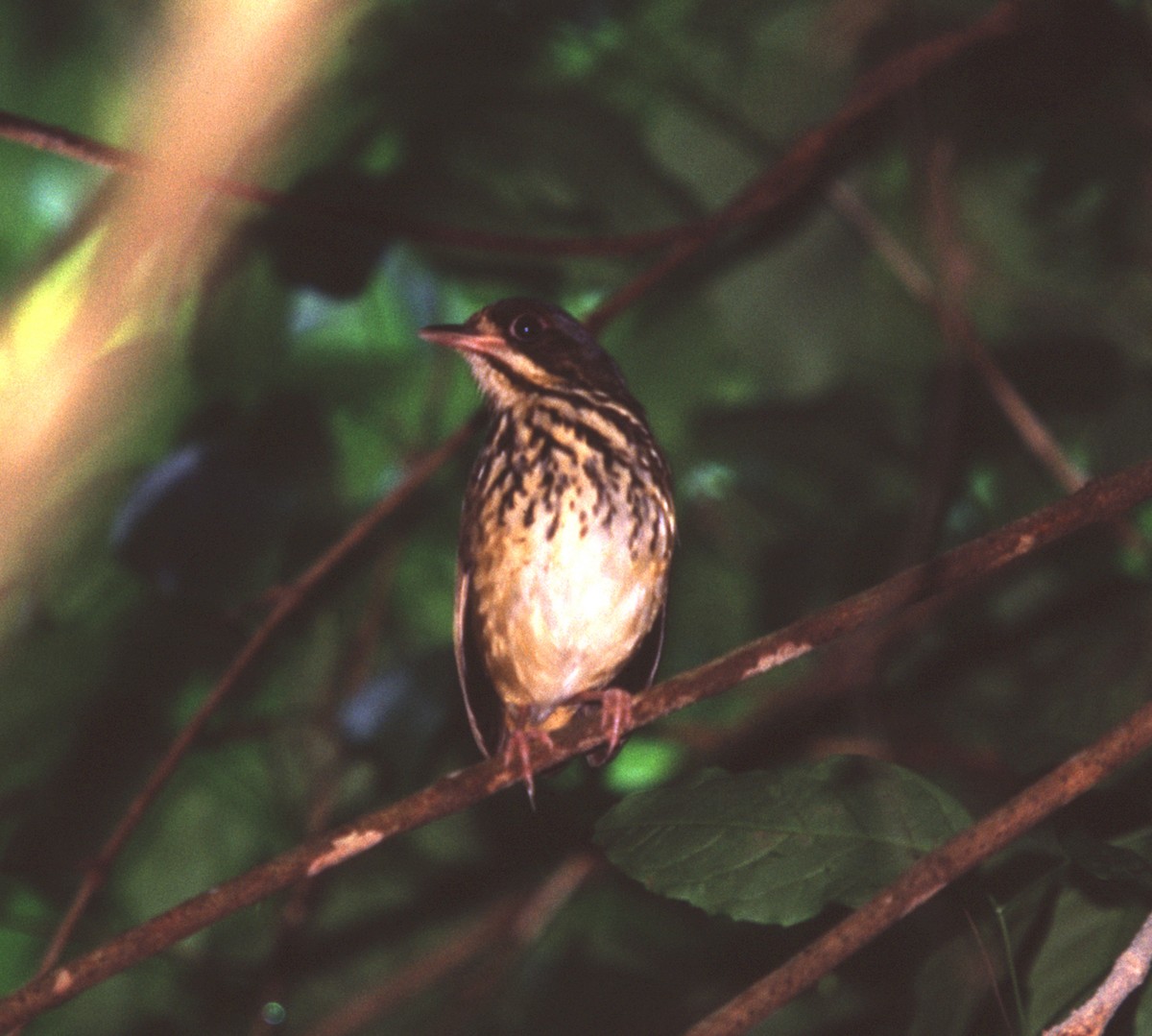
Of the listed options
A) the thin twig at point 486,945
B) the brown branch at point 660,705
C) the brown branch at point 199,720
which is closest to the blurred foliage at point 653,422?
the thin twig at point 486,945

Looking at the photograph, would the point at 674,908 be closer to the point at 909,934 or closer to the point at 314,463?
the point at 909,934

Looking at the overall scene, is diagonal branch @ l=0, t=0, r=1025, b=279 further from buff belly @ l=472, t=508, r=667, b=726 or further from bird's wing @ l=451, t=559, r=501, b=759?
bird's wing @ l=451, t=559, r=501, b=759

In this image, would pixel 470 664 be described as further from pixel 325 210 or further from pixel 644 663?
pixel 325 210

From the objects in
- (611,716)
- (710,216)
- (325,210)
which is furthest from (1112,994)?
(710,216)

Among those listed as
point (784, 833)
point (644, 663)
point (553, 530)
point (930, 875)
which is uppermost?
point (553, 530)

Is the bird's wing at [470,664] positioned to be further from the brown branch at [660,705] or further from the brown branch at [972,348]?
the brown branch at [972,348]

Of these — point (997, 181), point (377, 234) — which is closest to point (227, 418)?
point (377, 234)
